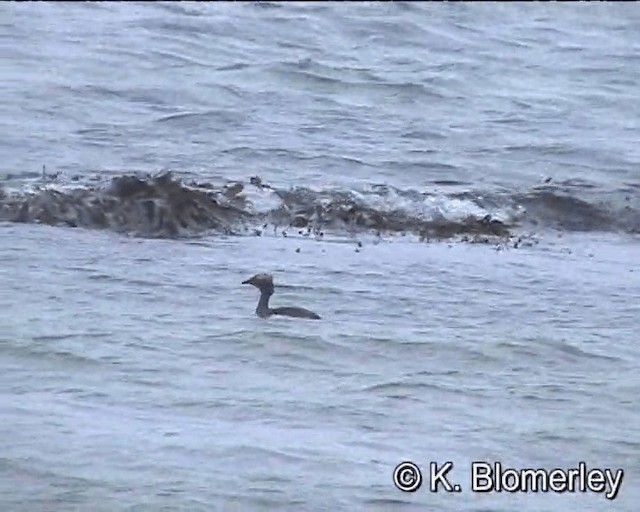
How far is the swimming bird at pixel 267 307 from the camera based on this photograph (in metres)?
10.4

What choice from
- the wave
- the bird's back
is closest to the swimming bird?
the bird's back

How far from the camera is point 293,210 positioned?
516 inches

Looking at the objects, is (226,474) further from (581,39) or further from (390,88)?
(581,39)

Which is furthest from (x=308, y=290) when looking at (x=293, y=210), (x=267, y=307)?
(x=293, y=210)

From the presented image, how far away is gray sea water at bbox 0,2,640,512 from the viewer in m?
8.21

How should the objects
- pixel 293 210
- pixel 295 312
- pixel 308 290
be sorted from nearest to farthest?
pixel 295 312, pixel 308 290, pixel 293 210

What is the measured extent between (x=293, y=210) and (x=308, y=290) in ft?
6.74

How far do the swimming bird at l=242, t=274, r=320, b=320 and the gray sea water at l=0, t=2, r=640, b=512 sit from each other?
77mm

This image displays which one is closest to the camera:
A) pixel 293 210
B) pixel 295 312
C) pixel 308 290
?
pixel 295 312

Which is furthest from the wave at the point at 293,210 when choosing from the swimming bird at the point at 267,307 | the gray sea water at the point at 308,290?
the swimming bird at the point at 267,307

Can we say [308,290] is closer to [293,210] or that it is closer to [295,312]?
[295,312]

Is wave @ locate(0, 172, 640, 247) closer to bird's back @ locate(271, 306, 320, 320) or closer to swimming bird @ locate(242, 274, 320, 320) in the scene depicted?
swimming bird @ locate(242, 274, 320, 320)

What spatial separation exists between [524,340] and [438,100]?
768 centimetres

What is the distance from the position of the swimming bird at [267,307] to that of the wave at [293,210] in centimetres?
167
